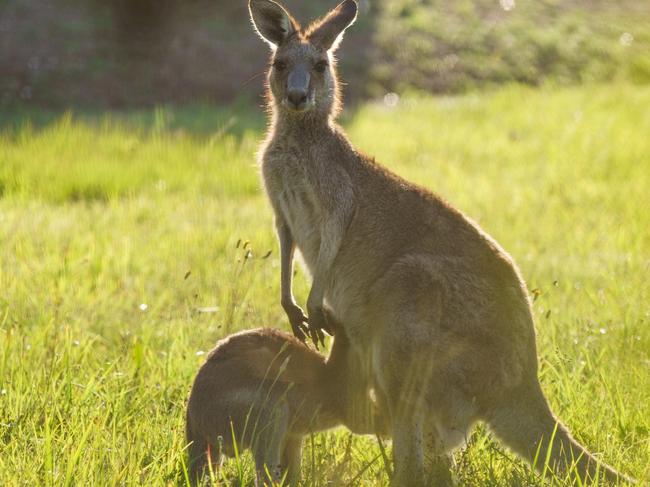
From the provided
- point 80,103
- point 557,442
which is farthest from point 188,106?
point 557,442

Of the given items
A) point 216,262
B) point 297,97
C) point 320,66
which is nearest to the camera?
point 297,97

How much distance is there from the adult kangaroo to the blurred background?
8891 millimetres

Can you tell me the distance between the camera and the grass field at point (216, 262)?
4227 millimetres

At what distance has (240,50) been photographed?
15172 mm

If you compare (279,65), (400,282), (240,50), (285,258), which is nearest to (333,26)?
(279,65)

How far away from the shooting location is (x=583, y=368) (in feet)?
16.5

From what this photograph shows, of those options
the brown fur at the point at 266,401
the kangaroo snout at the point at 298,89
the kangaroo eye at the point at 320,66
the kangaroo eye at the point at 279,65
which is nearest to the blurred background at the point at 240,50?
the kangaroo eye at the point at 279,65

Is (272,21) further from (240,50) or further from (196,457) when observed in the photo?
(240,50)

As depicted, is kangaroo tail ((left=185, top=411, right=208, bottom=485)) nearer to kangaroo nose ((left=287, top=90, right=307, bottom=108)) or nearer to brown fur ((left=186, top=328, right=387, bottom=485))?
brown fur ((left=186, top=328, right=387, bottom=485))

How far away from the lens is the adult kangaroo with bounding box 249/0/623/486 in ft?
13.2

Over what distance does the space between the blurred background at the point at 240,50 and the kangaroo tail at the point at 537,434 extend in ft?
33.4

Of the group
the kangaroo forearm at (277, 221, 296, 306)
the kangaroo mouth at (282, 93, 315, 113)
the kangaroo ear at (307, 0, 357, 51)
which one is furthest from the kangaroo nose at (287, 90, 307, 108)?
the kangaroo forearm at (277, 221, 296, 306)

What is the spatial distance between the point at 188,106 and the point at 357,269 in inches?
371

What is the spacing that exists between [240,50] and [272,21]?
10285mm
